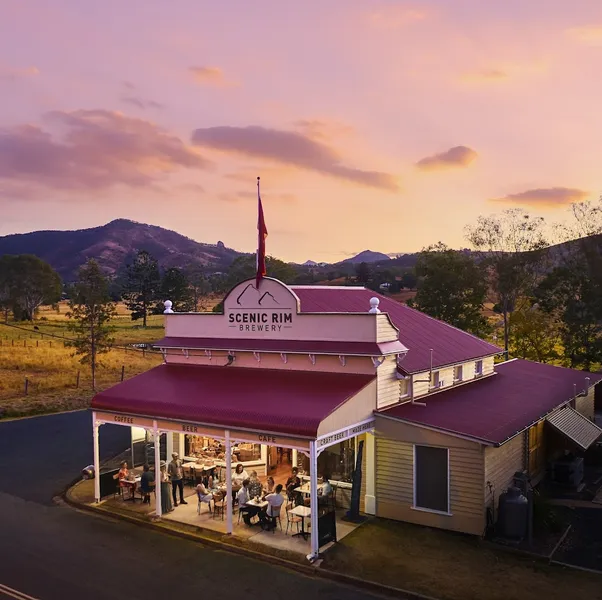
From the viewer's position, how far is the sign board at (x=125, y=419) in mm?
16797

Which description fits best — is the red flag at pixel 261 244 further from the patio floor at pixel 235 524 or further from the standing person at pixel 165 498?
the patio floor at pixel 235 524

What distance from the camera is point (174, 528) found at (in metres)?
15.2

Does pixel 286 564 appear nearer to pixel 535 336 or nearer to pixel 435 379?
pixel 435 379

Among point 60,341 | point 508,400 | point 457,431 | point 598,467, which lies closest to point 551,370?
point 598,467

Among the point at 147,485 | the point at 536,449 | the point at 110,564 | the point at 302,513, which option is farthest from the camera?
the point at 536,449

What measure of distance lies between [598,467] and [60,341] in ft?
169

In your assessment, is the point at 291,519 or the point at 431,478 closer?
the point at 431,478

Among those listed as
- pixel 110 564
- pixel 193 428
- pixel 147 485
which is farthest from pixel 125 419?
pixel 110 564

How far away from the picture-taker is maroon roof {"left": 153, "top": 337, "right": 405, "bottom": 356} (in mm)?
15953

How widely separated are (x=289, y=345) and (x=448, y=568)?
24.0 ft

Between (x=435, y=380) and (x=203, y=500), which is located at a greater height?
(x=435, y=380)

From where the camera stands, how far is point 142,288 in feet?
331

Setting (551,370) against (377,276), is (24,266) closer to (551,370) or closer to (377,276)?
(377,276)

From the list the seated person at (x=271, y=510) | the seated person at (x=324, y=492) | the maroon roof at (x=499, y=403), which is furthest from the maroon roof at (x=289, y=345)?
the seated person at (x=271, y=510)
